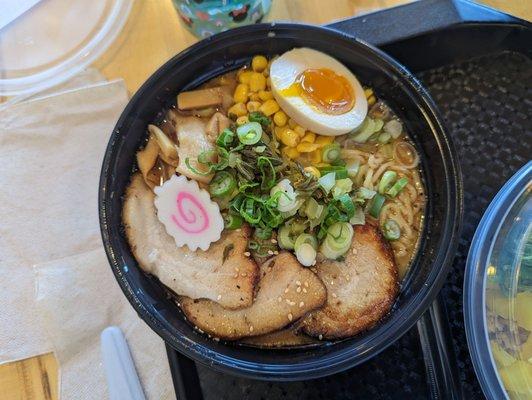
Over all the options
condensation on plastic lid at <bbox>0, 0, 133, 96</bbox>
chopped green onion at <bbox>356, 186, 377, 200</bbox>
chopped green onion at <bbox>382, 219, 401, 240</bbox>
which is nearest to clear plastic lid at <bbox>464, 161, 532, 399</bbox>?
chopped green onion at <bbox>382, 219, 401, 240</bbox>

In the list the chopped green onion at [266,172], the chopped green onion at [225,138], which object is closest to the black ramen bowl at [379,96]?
the chopped green onion at [225,138]

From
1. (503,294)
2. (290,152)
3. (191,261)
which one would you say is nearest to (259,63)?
(290,152)

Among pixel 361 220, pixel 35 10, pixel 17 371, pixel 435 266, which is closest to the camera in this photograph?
pixel 435 266

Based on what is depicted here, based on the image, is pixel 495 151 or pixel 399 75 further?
pixel 495 151

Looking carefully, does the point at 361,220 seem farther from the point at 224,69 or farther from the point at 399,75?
the point at 224,69

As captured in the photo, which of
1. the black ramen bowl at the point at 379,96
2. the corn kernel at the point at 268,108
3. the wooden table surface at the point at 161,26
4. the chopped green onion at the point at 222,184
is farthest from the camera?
the wooden table surface at the point at 161,26

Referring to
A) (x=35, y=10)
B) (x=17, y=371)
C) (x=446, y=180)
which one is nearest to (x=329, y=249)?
(x=446, y=180)

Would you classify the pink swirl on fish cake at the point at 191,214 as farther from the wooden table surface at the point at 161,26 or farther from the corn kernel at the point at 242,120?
the wooden table surface at the point at 161,26

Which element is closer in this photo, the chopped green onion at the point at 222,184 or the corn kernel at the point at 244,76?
the chopped green onion at the point at 222,184
